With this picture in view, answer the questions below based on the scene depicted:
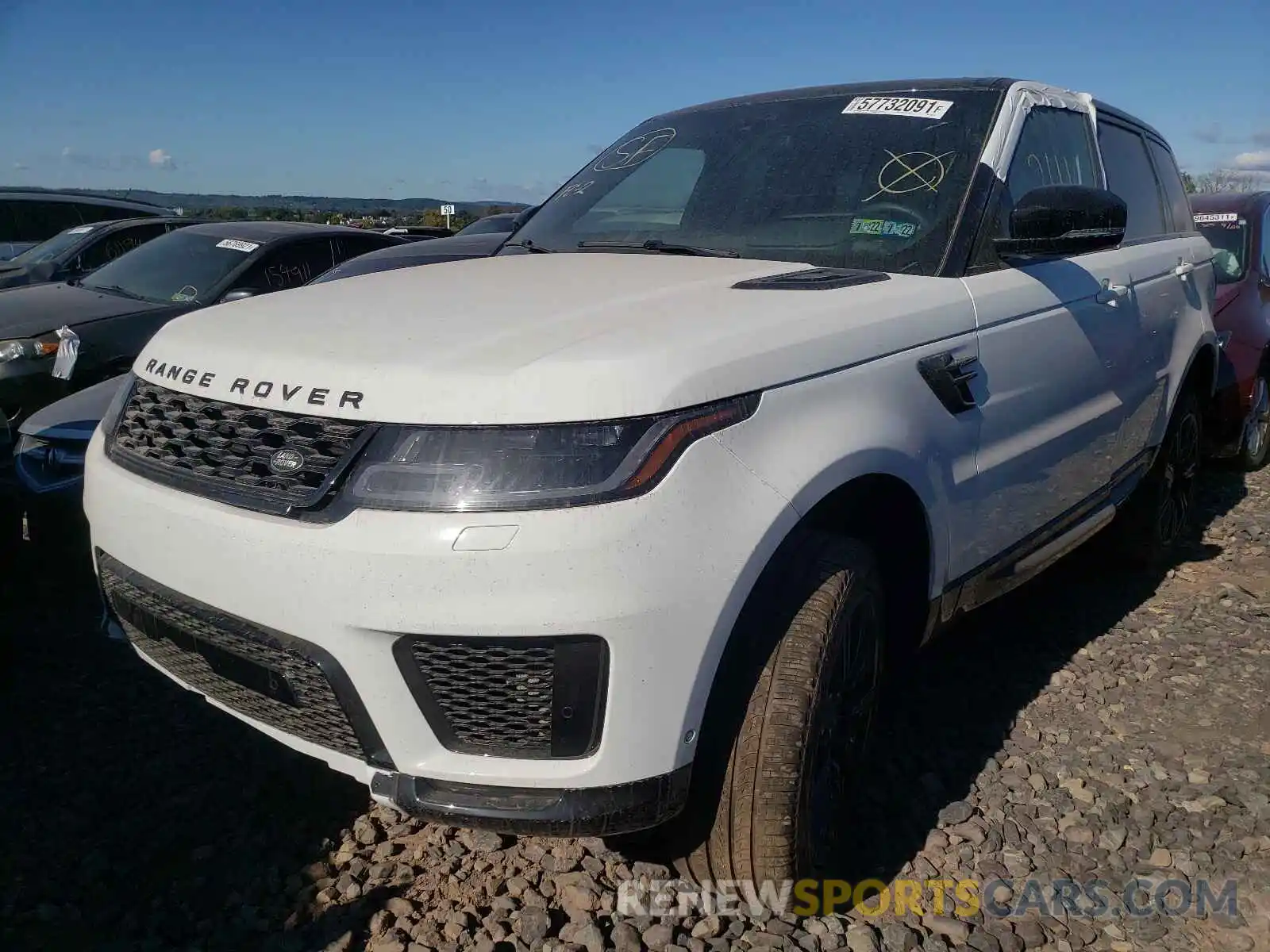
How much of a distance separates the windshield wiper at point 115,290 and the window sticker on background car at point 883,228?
508 cm

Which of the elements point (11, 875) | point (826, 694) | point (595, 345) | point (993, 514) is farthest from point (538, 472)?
point (11, 875)

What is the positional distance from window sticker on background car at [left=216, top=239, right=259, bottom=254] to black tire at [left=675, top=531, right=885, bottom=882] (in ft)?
18.7

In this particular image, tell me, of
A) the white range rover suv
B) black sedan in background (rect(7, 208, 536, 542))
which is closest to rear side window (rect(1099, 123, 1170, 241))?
the white range rover suv

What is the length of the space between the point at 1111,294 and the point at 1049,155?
49 centimetres

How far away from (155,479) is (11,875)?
1.04 meters

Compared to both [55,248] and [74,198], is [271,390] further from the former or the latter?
[74,198]

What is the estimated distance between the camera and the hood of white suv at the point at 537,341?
177 cm

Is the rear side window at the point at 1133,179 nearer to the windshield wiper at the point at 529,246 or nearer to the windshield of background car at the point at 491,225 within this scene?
the windshield wiper at the point at 529,246

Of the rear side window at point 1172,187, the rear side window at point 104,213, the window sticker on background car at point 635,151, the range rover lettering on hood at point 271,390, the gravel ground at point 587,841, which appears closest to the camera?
the range rover lettering on hood at point 271,390

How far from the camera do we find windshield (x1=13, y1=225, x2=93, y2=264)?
8773 mm

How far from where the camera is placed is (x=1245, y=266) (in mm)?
6086

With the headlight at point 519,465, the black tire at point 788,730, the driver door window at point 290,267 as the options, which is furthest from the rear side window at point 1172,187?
the driver door window at point 290,267

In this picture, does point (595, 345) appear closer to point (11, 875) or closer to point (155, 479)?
point (155, 479)

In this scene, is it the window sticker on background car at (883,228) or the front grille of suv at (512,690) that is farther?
the window sticker on background car at (883,228)
